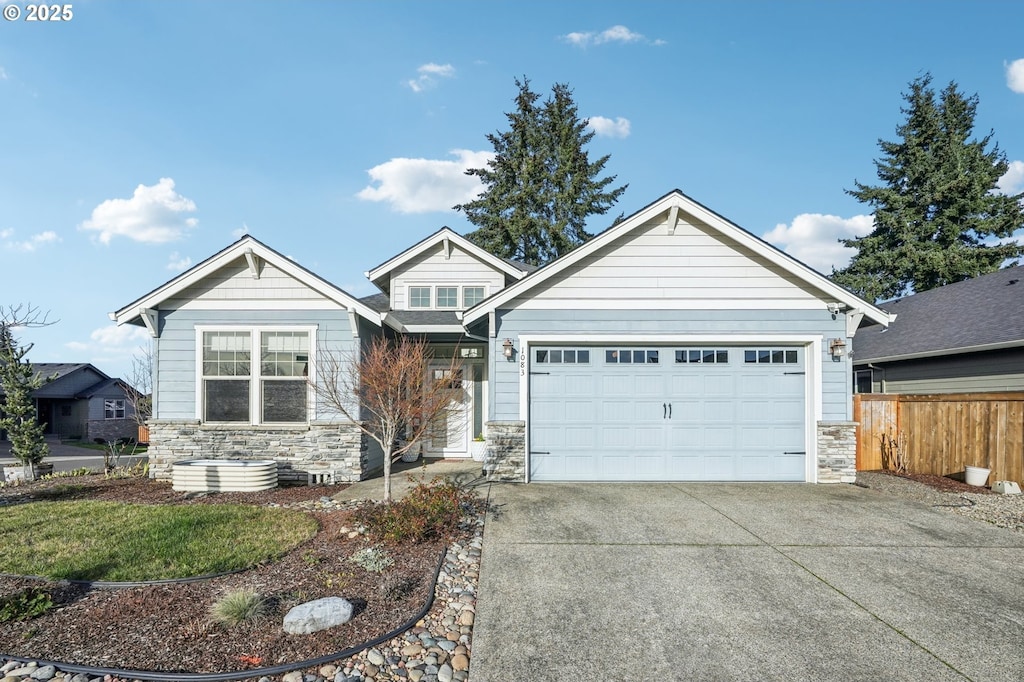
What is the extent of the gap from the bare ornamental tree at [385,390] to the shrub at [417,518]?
3.36 feet

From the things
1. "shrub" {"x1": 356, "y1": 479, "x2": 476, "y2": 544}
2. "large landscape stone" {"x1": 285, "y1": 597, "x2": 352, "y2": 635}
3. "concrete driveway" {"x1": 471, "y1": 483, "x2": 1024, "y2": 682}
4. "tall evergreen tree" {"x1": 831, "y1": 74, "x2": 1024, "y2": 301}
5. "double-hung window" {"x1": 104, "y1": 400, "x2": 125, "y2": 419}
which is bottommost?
"double-hung window" {"x1": 104, "y1": 400, "x2": 125, "y2": 419}

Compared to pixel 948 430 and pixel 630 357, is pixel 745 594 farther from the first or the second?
pixel 948 430

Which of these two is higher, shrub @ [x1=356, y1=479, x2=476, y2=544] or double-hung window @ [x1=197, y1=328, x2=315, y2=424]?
double-hung window @ [x1=197, y1=328, x2=315, y2=424]

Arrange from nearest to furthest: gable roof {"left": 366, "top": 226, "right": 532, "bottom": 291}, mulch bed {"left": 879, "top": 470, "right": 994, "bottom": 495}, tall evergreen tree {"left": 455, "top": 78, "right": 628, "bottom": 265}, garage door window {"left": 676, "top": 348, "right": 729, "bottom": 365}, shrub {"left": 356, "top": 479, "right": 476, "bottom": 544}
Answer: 1. shrub {"left": 356, "top": 479, "right": 476, "bottom": 544}
2. mulch bed {"left": 879, "top": 470, "right": 994, "bottom": 495}
3. garage door window {"left": 676, "top": 348, "right": 729, "bottom": 365}
4. gable roof {"left": 366, "top": 226, "right": 532, "bottom": 291}
5. tall evergreen tree {"left": 455, "top": 78, "right": 628, "bottom": 265}

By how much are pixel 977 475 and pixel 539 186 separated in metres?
24.1

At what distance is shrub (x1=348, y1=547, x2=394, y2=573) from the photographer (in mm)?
4965

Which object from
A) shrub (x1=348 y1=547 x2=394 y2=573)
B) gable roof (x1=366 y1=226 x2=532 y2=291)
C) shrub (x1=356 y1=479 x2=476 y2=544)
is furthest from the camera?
gable roof (x1=366 y1=226 x2=532 y2=291)

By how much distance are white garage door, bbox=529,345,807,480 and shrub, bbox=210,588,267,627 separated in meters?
5.65

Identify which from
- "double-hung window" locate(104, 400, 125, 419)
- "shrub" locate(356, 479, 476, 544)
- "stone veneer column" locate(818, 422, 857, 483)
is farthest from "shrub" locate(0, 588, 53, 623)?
"double-hung window" locate(104, 400, 125, 419)

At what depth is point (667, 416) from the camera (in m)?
9.14

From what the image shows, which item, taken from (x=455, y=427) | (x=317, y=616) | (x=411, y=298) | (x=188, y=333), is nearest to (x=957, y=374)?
(x=455, y=427)

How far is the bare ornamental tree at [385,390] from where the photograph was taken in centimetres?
766

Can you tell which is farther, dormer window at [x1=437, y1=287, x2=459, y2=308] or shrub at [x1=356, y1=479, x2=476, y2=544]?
dormer window at [x1=437, y1=287, x2=459, y2=308]

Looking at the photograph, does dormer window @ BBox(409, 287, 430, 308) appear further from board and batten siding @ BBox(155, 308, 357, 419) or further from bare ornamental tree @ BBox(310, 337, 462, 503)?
board and batten siding @ BBox(155, 308, 357, 419)
